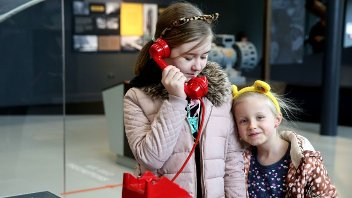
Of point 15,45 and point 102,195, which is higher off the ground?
point 15,45

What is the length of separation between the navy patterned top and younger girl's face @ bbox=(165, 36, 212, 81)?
509mm

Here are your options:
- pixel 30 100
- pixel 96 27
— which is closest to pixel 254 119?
pixel 30 100

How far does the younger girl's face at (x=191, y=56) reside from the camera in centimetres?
178

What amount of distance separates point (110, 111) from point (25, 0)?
6.64ft

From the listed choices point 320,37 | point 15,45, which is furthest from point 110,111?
point 320,37

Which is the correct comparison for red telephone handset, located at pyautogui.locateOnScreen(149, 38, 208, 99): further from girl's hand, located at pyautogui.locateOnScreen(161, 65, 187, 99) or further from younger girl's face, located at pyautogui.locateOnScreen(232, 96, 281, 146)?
younger girl's face, located at pyautogui.locateOnScreen(232, 96, 281, 146)

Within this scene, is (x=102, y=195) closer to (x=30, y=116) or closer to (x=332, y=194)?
(x=30, y=116)

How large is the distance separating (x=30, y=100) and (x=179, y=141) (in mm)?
5870

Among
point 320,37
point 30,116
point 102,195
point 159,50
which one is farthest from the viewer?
point 320,37

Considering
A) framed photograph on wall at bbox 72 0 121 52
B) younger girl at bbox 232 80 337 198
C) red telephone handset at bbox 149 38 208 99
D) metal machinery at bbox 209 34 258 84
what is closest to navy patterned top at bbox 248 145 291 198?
younger girl at bbox 232 80 337 198

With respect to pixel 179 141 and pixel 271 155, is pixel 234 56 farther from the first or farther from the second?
pixel 179 141

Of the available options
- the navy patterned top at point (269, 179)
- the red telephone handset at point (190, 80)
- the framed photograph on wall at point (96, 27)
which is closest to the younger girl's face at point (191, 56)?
the red telephone handset at point (190, 80)

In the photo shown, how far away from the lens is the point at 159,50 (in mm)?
1784

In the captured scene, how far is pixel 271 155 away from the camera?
2.08m
